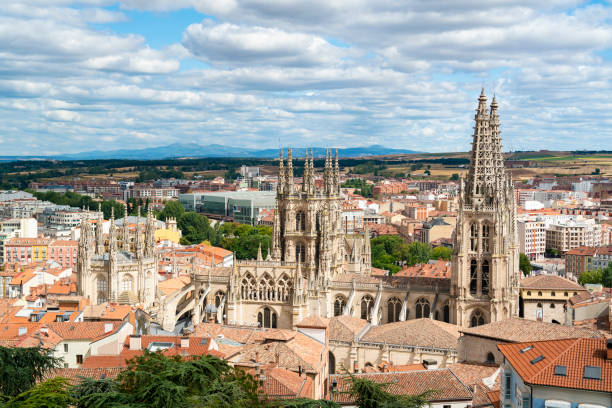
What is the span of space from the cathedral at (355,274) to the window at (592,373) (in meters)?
37.8

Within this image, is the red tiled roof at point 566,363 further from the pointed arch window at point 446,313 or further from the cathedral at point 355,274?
the pointed arch window at point 446,313

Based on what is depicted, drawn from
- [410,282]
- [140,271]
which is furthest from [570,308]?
[140,271]

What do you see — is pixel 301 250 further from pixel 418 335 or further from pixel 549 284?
pixel 549 284

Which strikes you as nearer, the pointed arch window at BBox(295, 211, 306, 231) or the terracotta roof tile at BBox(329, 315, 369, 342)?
the terracotta roof tile at BBox(329, 315, 369, 342)

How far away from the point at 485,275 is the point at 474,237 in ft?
12.2

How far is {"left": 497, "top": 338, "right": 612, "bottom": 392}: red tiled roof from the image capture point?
34.2m

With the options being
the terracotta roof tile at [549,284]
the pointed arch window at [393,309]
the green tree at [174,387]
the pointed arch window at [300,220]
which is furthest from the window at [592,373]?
the terracotta roof tile at [549,284]

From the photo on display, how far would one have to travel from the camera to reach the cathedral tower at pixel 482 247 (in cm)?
7256

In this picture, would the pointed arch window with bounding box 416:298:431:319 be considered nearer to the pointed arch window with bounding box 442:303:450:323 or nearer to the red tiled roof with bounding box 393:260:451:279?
the pointed arch window with bounding box 442:303:450:323

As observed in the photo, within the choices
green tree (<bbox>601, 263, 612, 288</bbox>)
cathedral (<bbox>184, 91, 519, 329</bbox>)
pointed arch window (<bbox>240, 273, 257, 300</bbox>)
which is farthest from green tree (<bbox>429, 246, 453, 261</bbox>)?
pointed arch window (<bbox>240, 273, 257, 300</bbox>)

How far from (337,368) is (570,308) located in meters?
29.6

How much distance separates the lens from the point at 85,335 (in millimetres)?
58469

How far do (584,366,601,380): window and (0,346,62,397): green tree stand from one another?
29.0 m

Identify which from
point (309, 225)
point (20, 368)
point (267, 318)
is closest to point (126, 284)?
point (267, 318)
